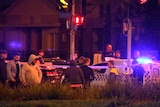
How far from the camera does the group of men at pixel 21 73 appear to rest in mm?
16045

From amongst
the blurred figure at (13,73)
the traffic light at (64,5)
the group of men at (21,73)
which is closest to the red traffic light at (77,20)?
the traffic light at (64,5)

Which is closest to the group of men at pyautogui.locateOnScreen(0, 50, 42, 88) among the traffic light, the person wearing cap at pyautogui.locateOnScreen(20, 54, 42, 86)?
the person wearing cap at pyautogui.locateOnScreen(20, 54, 42, 86)

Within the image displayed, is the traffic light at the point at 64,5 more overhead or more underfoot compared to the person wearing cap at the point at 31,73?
more overhead

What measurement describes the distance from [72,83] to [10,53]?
90.4ft

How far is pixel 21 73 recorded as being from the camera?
52.8 ft

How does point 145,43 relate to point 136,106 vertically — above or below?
above

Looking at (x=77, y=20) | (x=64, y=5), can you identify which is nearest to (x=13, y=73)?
(x=64, y=5)

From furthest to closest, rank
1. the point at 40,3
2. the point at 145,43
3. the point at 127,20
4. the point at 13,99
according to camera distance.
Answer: the point at 40,3 → the point at 145,43 → the point at 127,20 → the point at 13,99

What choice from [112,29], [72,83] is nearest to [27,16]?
[112,29]

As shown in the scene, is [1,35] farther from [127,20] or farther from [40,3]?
[127,20]

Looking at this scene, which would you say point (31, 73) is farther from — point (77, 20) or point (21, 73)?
point (77, 20)

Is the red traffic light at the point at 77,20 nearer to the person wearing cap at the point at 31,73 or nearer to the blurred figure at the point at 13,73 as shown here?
the blurred figure at the point at 13,73

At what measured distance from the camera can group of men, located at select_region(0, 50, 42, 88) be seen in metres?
16.0

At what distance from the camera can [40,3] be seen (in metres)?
45.6
